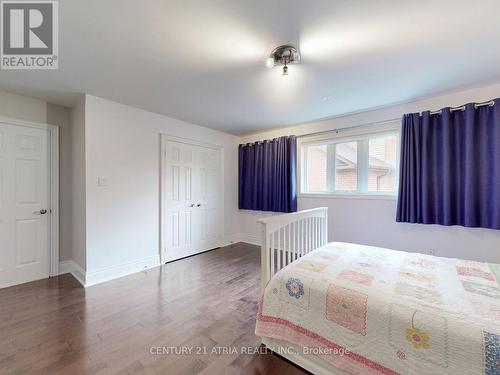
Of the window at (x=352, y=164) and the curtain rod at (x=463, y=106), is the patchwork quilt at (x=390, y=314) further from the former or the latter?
the curtain rod at (x=463, y=106)

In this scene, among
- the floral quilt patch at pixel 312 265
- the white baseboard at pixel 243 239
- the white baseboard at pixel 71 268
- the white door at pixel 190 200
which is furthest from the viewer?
the white baseboard at pixel 243 239

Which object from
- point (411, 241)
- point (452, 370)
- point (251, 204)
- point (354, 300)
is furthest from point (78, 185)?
point (411, 241)

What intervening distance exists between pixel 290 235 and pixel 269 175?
2157mm

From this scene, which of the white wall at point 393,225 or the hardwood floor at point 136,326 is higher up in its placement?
the white wall at point 393,225

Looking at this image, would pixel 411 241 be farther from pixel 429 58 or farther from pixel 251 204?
pixel 251 204

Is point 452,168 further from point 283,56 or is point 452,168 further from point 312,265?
point 283,56

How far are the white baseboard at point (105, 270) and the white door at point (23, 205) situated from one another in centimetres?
24

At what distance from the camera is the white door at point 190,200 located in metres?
3.57

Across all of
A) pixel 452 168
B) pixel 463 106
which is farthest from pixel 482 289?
pixel 463 106

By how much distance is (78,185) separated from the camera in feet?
9.52

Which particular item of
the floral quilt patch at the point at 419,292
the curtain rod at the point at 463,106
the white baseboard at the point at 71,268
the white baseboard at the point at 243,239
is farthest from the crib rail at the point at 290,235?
the white baseboard at the point at 71,268

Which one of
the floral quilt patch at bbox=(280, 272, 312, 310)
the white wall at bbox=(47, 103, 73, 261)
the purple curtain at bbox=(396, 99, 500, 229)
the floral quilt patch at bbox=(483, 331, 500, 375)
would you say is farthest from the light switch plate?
the purple curtain at bbox=(396, 99, 500, 229)

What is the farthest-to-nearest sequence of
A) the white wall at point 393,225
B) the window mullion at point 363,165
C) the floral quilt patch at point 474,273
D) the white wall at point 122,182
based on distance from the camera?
the window mullion at point 363,165, the white wall at point 122,182, the white wall at point 393,225, the floral quilt patch at point 474,273

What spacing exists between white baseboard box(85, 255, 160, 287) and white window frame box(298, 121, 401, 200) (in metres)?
2.66
